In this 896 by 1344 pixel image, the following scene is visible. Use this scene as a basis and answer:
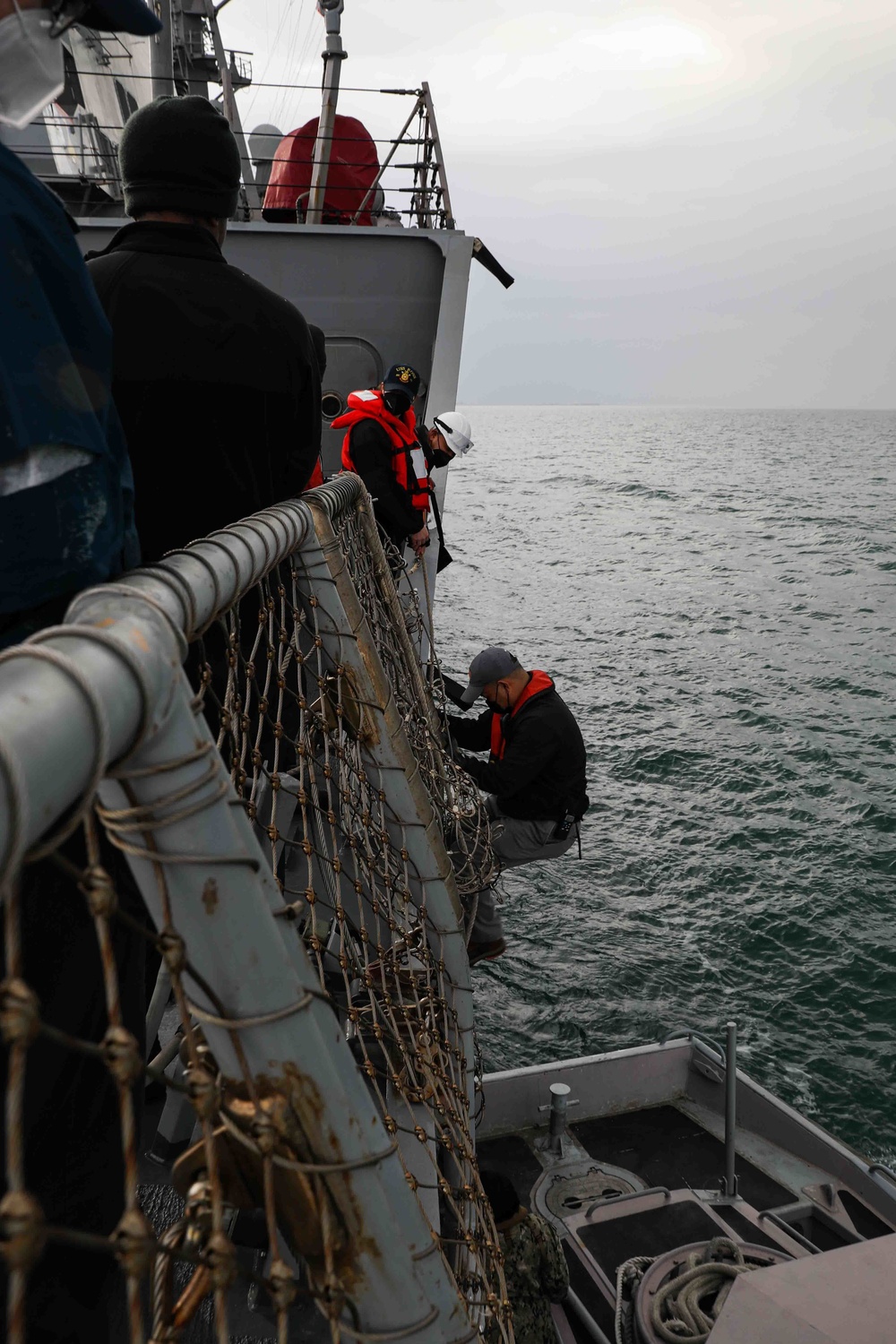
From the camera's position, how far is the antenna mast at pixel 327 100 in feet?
26.6

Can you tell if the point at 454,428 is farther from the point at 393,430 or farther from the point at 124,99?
the point at 124,99

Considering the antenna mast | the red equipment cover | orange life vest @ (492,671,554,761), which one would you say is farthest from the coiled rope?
the red equipment cover

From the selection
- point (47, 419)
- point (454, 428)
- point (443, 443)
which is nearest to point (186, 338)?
point (47, 419)

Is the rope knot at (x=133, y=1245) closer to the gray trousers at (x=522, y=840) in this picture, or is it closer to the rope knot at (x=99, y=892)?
the rope knot at (x=99, y=892)

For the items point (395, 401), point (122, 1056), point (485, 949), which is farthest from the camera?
point (395, 401)

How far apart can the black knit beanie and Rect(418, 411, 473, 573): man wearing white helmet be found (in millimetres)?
5693

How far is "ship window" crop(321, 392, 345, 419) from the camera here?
880 cm

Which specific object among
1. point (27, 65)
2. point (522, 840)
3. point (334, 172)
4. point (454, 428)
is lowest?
point (522, 840)

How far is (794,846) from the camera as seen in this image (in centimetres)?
1188

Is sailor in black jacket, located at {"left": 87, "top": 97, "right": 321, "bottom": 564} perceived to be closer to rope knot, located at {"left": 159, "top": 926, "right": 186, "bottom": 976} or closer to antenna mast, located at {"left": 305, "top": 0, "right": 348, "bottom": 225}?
rope knot, located at {"left": 159, "top": 926, "right": 186, "bottom": 976}

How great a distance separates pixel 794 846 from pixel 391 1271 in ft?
38.9

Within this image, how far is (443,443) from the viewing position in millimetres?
8562

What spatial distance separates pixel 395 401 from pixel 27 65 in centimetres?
585

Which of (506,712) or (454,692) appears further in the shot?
(454,692)
